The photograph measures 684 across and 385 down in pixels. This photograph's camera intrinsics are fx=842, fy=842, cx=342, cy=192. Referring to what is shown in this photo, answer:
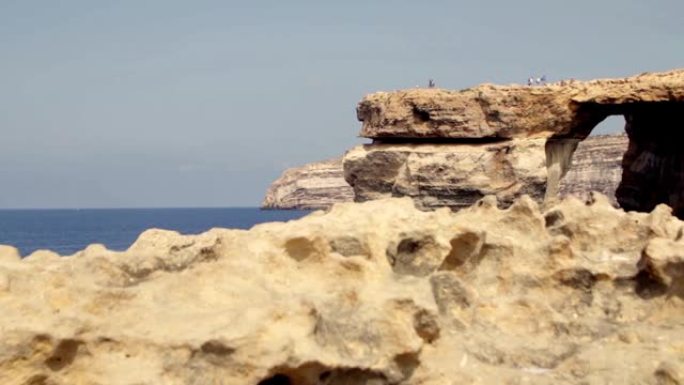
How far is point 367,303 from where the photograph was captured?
4.73 m

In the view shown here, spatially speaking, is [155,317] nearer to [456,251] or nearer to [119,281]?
[119,281]

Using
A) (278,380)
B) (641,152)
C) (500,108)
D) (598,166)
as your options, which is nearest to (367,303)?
(278,380)

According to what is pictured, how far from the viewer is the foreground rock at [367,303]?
14.1 feet

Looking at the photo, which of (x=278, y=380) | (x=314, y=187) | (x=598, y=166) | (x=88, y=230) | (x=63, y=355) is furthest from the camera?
(x=314, y=187)

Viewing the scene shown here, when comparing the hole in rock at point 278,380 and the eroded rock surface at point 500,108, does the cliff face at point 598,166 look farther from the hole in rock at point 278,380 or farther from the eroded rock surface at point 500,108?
the hole in rock at point 278,380

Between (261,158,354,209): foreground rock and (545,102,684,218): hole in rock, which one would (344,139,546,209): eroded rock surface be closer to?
(545,102,684,218): hole in rock

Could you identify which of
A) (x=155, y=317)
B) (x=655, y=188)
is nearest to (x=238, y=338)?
A: (x=155, y=317)

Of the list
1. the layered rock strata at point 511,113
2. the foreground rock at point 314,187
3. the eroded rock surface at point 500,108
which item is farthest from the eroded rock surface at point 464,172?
the foreground rock at point 314,187

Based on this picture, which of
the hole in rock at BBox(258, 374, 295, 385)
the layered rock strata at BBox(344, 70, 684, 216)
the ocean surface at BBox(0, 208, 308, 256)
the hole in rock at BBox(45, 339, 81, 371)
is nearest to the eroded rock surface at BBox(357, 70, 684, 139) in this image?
the layered rock strata at BBox(344, 70, 684, 216)

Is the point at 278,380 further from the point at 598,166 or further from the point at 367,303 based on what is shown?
the point at 598,166

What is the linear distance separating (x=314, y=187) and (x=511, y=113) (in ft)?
232

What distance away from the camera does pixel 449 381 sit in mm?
4793

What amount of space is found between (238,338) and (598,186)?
185 feet

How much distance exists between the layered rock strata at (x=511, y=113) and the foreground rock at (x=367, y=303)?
22.3ft
